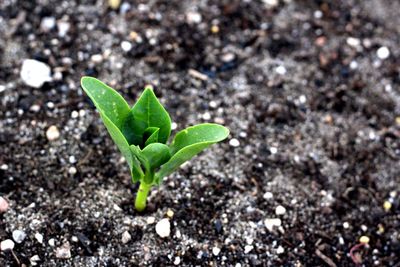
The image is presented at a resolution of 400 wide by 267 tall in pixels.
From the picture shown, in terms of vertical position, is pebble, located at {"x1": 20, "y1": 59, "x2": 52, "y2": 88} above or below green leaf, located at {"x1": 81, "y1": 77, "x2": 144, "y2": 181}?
below

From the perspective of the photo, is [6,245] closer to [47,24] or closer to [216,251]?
[216,251]

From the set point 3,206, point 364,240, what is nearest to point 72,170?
point 3,206

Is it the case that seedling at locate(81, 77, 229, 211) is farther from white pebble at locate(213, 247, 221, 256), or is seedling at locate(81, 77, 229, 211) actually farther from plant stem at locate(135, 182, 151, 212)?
white pebble at locate(213, 247, 221, 256)

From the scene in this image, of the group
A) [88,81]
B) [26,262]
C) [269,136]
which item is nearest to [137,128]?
[88,81]

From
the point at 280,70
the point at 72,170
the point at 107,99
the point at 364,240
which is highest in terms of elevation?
the point at 107,99

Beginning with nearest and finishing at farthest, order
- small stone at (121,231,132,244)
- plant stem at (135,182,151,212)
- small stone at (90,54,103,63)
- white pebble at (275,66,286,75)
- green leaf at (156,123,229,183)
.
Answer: green leaf at (156,123,229,183) → plant stem at (135,182,151,212) → small stone at (121,231,132,244) → small stone at (90,54,103,63) → white pebble at (275,66,286,75)

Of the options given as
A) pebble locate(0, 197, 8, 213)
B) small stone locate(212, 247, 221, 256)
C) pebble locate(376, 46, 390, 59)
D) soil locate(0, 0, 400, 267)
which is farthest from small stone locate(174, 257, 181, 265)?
pebble locate(376, 46, 390, 59)

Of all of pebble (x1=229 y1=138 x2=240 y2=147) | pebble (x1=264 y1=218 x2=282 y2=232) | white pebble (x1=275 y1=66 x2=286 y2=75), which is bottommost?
pebble (x1=264 y1=218 x2=282 y2=232)

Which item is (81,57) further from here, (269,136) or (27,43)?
(269,136)
